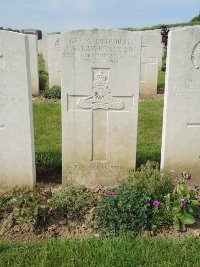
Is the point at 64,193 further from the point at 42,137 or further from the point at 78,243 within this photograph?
the point at 42,137

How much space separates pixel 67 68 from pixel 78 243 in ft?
7.06

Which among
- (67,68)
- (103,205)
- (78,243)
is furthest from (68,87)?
(78,243)

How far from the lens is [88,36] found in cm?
431

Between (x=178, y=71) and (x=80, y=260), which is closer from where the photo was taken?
(x=80, y=260)

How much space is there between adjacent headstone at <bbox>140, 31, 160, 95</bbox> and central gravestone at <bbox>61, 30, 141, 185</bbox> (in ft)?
22.2

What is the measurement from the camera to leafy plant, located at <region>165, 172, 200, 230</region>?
3715mm

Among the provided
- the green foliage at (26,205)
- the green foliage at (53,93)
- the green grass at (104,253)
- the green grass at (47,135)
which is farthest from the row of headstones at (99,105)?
the green foliage at (53,93)

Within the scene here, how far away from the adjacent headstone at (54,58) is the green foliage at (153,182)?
25.6ft

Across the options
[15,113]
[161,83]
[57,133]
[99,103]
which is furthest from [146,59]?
[15,113]

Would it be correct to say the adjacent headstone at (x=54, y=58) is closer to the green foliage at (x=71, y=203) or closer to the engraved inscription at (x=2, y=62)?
the engraved inscription at (x=2, y=62)

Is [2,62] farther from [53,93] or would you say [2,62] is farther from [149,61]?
[149,61]

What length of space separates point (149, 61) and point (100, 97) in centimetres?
710

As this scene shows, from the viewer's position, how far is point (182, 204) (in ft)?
11.9

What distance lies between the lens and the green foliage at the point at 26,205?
12.1 feet
